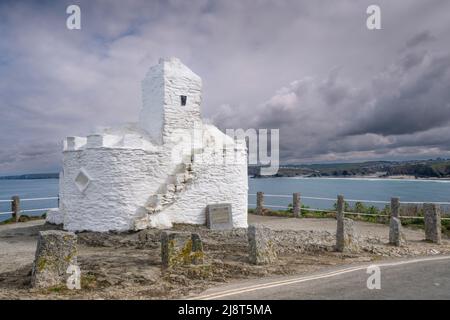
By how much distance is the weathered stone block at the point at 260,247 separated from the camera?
28.9 ft

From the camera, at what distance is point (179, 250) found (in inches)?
336

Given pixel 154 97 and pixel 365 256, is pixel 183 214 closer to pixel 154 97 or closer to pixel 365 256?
pixel 154 97

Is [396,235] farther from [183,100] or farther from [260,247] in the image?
[183,100]

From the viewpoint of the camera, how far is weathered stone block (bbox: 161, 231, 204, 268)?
843 cm

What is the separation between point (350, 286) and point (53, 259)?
5801 millimetres

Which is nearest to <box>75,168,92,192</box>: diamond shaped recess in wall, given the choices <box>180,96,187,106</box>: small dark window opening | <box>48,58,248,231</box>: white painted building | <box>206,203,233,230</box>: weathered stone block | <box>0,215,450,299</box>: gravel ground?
<box>48,58,248,231</box>: white painted building

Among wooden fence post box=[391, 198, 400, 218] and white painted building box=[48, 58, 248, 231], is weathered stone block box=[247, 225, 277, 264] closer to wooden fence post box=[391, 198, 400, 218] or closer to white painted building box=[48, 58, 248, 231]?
white painted building box=[48, 58, 248, 231]

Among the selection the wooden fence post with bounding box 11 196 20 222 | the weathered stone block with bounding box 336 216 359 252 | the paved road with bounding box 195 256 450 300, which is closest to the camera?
the paved road with bounding box 195 256 450 300

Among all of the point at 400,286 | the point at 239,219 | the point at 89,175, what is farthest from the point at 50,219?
the point at 400,286

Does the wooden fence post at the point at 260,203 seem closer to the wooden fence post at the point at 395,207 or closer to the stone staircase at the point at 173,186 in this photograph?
the wooden fence post at the point at 395,207

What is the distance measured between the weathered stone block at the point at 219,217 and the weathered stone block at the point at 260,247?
4.31m

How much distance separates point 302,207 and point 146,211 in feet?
33.7

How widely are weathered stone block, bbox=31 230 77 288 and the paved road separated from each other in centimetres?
288

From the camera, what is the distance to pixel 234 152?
47.1ft
